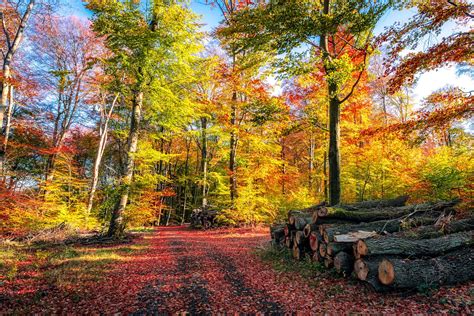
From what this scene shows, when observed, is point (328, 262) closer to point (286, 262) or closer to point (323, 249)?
point (323, 249)

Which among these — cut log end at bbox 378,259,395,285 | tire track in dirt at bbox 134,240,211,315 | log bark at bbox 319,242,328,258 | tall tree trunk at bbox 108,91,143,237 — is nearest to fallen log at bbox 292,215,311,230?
log bark at bbox 319,242,328,258

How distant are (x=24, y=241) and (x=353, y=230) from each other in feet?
38.4

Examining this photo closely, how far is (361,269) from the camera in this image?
15.6 feet

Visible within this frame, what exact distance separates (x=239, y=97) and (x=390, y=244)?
15.4 meters

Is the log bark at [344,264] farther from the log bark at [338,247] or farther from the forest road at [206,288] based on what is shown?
the forest road at [206,288]

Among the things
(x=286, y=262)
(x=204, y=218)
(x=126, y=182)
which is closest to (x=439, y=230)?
(x=286, y=262)

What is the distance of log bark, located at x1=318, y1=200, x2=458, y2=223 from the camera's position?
256 inches

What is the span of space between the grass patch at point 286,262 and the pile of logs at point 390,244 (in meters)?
0.19

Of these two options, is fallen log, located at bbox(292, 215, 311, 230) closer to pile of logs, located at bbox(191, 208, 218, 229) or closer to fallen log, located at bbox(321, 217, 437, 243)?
fallen log, located at bbox(321, 217, 437, 243)

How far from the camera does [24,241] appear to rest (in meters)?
9.42

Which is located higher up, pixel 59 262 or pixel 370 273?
pixel 370 273

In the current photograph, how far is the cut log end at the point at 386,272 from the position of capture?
13.7ft

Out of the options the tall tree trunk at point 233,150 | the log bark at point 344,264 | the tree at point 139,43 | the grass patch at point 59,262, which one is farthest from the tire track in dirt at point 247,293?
the tall tree trunk at point 233,150

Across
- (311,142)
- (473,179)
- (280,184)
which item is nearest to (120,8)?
(280,184)
